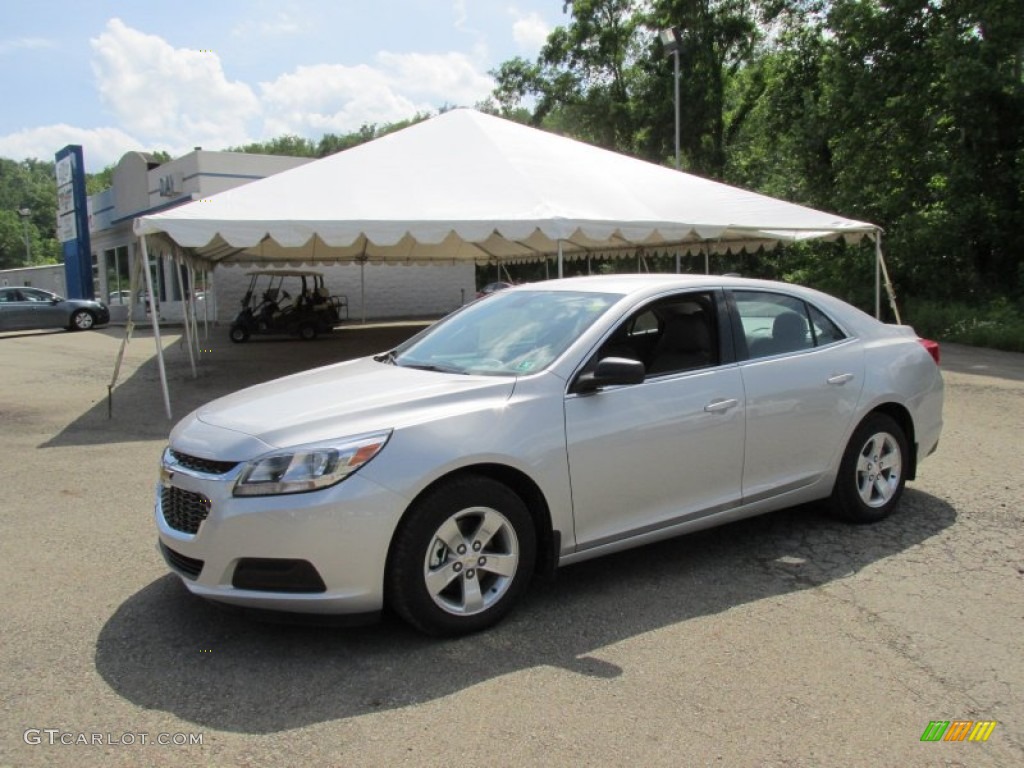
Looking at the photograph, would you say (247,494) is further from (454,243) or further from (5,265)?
(5,265)

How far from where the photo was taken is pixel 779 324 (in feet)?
16.3

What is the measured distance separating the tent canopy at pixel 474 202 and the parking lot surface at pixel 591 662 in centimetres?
593

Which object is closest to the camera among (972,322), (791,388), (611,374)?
(611,374)

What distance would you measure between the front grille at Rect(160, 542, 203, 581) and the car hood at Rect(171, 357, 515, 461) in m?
0.47

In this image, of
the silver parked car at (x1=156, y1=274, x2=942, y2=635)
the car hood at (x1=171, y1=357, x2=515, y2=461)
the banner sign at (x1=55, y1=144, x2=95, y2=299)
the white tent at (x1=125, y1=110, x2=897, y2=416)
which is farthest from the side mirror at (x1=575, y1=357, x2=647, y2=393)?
the banner sign at (x1=55, y1=144, x2=95, y2=299)

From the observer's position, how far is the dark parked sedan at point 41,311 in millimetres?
25484

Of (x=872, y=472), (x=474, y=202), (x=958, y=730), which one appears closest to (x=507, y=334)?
(x=872, y=472)

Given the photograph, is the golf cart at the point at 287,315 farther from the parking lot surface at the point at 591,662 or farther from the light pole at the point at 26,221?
the light pole at the point at 26,221

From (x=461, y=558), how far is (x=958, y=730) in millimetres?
2021

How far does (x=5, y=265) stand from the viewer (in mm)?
100125

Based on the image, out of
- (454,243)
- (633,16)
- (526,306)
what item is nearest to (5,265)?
(633,16)
